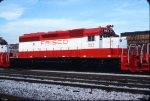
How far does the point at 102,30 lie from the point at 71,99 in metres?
14.4

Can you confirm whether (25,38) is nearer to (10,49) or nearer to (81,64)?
(10,49)

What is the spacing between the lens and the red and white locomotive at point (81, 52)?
19328mm

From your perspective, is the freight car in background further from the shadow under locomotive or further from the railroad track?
the shadow under locomotive

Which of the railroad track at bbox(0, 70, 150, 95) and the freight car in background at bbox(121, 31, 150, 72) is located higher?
the freight car in background at bbox(121, 31, 150, 72)

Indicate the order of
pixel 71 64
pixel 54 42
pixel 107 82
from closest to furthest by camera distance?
pixel 107 82
pixel 71 64
pixel 54 42

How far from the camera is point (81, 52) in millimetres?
24156

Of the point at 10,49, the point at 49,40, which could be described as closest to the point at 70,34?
the point at 49,40

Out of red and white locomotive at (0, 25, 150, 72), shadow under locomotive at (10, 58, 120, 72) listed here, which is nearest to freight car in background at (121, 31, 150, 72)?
red and white locomotive at (0, 25, 150, 72)

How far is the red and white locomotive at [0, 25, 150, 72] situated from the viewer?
63.4 feet

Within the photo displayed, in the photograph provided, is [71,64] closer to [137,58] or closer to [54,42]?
[54,42]

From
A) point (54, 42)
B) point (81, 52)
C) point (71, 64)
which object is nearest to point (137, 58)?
point (81, 52)

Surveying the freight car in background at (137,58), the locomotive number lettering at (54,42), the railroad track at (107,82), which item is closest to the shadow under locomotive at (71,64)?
the locomotive number lettering at (54,42)

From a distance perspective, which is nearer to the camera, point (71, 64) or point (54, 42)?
point (71, 64)

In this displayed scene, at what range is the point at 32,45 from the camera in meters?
28.9
